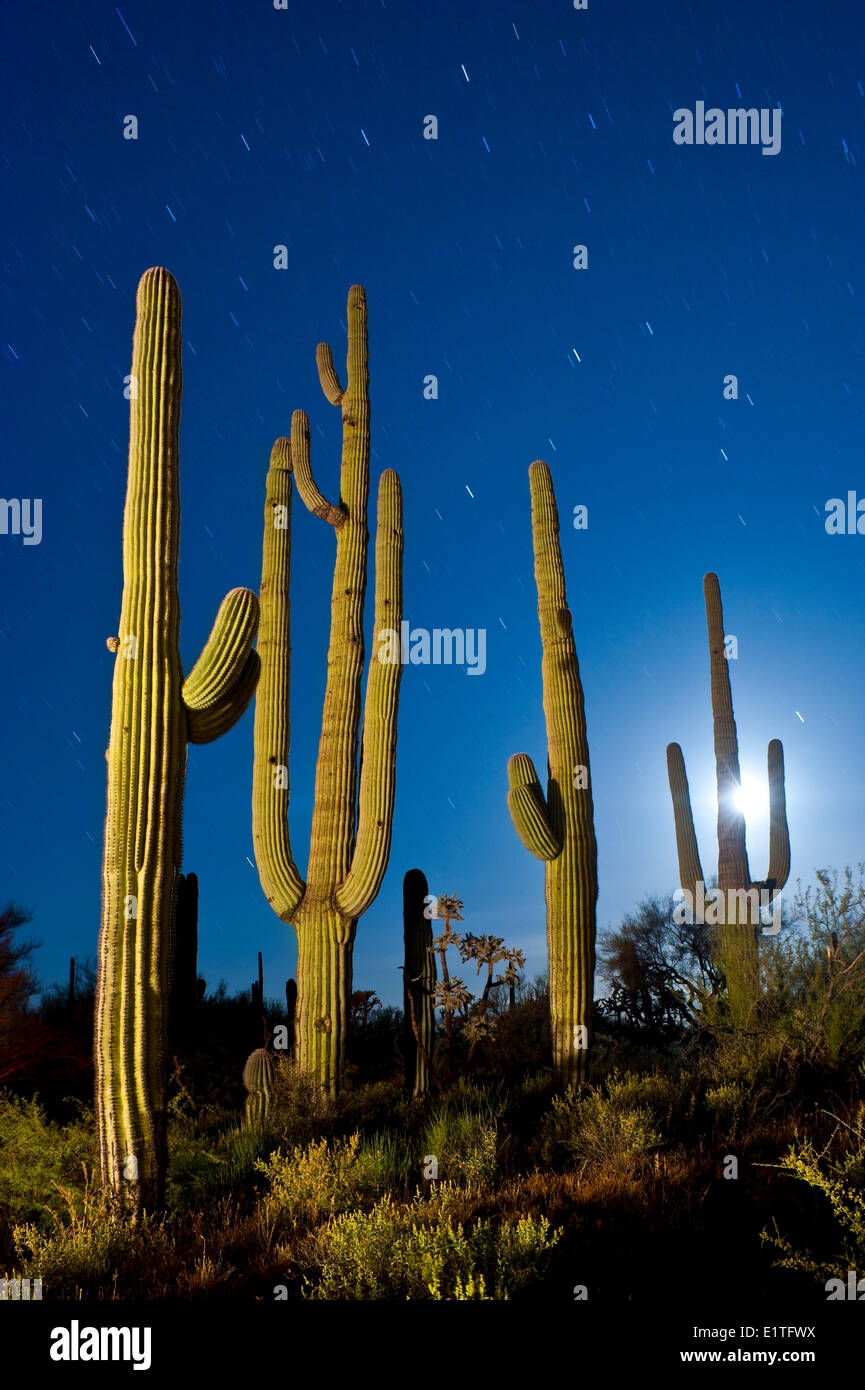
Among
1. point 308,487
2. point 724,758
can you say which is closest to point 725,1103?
point 308,487

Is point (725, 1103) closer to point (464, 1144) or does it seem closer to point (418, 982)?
point (464, 1144)

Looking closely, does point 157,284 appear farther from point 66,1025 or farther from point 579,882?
point 66,1025

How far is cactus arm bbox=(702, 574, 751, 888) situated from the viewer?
1480cm

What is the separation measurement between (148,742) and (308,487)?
16.9ft

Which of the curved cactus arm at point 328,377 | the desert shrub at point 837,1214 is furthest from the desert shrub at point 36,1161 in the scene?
the curved cactus arm at point 328,377

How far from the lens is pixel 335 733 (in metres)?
10.1

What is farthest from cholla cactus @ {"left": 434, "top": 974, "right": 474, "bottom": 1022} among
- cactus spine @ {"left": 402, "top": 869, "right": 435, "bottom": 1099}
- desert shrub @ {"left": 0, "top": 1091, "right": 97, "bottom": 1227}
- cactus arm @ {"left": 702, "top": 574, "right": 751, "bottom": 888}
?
cactus arm @ {"left": 702, "top": 574, "right": 751, "bottom": 888}

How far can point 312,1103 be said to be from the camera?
27.4 ft

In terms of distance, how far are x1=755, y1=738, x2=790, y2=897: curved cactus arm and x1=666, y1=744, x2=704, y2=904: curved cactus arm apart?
1.03m

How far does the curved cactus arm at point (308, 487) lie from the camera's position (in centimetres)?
1077

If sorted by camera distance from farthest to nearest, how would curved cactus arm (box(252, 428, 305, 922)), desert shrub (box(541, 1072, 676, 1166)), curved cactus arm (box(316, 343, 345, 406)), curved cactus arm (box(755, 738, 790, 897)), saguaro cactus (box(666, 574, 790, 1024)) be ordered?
1. curved cactus arm (box(755, 738, 790, 897))
2. saguaro cactus (box(666, 574, 790, 1024))
3. curved cactus arm (box(316, 343, 345, 406))
4. curved cactus arm (box(252, 428, 305, 922))
5. desert shrub (box(541, 1072, 676, 1166))

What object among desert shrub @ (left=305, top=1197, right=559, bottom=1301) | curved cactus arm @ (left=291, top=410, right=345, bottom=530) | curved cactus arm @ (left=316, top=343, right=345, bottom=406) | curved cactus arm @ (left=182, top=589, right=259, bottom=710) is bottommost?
desert shrub @ (left=305, top=1197, right=559, bottom=1301)

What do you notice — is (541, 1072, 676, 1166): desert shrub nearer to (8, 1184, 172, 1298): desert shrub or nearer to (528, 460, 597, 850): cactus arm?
(528, 460, 597, 850): cactus arm
